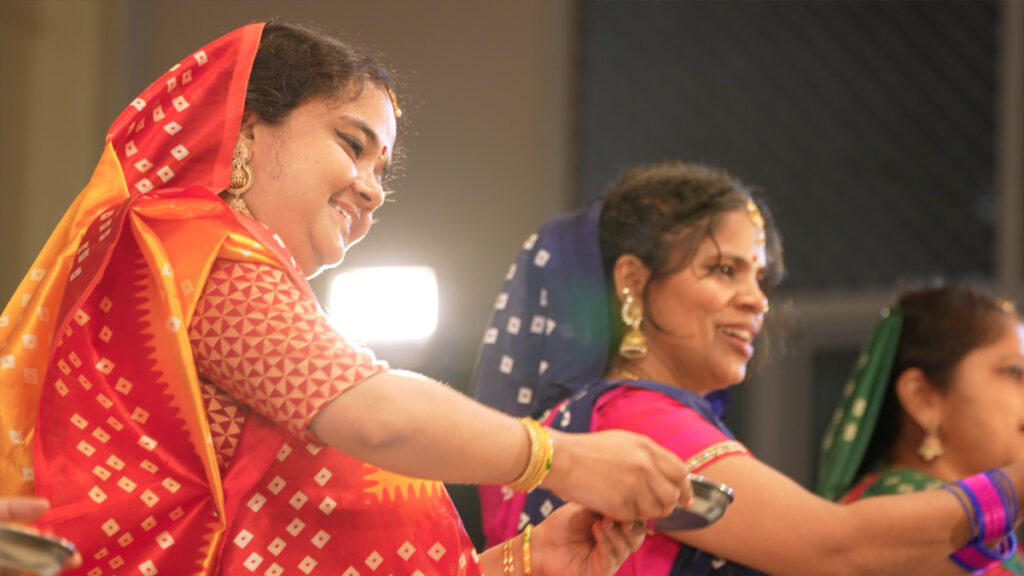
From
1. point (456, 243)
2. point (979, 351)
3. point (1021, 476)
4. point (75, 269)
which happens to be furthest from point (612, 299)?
point (456, 243)

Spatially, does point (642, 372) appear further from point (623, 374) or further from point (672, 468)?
point (672, 468)

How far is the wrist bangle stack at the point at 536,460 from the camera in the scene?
118cm

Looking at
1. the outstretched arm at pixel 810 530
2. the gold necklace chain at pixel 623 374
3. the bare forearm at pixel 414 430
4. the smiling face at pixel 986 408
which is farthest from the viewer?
the smiling face at pixel 986 408

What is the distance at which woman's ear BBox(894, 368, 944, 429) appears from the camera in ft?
8.16

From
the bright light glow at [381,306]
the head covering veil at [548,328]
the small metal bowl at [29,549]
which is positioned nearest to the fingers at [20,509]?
the small metal bowl at [29,549]

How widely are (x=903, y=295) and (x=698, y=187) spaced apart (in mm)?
790

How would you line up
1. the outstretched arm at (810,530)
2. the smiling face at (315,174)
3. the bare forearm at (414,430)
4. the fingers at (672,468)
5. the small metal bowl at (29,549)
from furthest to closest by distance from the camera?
the outstretched arm at (810,530) → the smiling face at (315,174) → the fingers at (672,468) → the bare forearm at (414,430) → the small metal bowl at (29,549)

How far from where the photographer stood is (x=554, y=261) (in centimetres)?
212

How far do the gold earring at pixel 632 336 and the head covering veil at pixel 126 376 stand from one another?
91 centimetres

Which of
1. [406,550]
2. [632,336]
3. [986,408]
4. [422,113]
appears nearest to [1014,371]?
[986,408]

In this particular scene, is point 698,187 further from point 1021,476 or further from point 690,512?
point 690,512

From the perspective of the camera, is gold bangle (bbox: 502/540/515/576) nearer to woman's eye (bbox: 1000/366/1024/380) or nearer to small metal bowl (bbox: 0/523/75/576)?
small metal bowl (bbox: 0/523/75/576)

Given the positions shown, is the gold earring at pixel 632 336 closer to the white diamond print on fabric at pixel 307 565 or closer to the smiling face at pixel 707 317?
the smiling face at pixel 707 317

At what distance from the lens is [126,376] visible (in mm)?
1239
